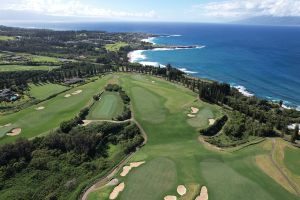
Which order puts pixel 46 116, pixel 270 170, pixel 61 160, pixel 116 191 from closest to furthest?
→ pixel 116 191 → pixel 270 170 → pixel 61 160 → pixel 46 116

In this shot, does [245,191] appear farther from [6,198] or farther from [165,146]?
[6,198]

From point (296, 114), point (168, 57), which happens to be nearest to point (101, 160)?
point (296, 114)

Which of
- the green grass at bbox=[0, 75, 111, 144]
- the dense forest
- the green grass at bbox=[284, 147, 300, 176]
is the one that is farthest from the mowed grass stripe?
the green grass at bbox=[0, 75, 111, 144]

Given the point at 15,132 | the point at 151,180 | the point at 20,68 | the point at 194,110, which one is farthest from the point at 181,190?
the point at 20,68

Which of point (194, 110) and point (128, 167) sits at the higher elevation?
point (194, 110)

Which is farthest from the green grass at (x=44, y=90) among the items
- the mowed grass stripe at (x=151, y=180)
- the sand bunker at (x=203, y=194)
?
the sand bunker at (x=203, y=194)

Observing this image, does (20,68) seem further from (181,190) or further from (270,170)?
(270,170)

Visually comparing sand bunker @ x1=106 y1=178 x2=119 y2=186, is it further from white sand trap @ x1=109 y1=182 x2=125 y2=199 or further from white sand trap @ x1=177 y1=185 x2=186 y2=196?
white sand trap @ x1=177 y1=185 x2=186 y2=196
